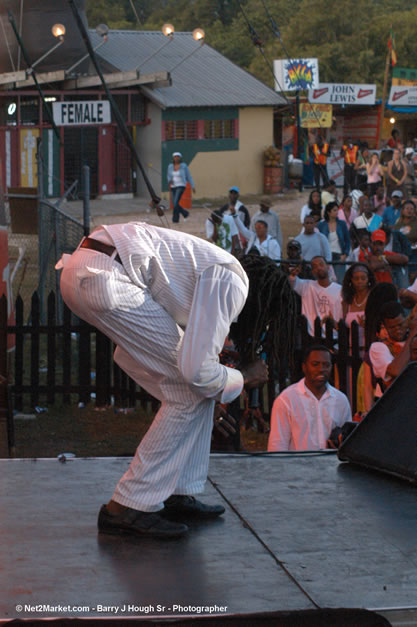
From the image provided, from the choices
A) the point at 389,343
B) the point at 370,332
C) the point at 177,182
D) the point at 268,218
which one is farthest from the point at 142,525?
the point at 177,182

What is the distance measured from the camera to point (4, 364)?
8.73 metres

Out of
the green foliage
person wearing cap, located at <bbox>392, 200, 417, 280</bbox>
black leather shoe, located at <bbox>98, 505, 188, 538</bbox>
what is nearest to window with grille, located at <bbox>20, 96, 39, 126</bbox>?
person wearing cap, located at <bbox>392, 200, 417, 280</bbox>

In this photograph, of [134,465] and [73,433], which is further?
[73,433]

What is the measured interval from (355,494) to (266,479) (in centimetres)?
47

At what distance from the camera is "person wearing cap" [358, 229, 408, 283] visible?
10047mm

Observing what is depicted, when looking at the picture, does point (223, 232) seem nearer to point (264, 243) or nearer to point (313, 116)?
point (264, 243)

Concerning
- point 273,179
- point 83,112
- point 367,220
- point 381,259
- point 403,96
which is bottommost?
point 381,259

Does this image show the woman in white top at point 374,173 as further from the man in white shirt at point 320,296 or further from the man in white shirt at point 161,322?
the man in white shirt at point 161,322

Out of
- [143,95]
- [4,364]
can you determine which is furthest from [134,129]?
[4,364]

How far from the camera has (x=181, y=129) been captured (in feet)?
99.0

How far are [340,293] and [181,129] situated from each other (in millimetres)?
21900

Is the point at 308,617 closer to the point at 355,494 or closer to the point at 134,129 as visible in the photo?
the point at 355,494

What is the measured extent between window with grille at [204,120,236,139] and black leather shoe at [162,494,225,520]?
27445 mm

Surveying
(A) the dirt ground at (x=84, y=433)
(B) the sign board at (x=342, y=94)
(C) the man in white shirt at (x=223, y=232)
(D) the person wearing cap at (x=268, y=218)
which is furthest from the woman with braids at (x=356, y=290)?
(B) the sign board at (x=342, y=94)
